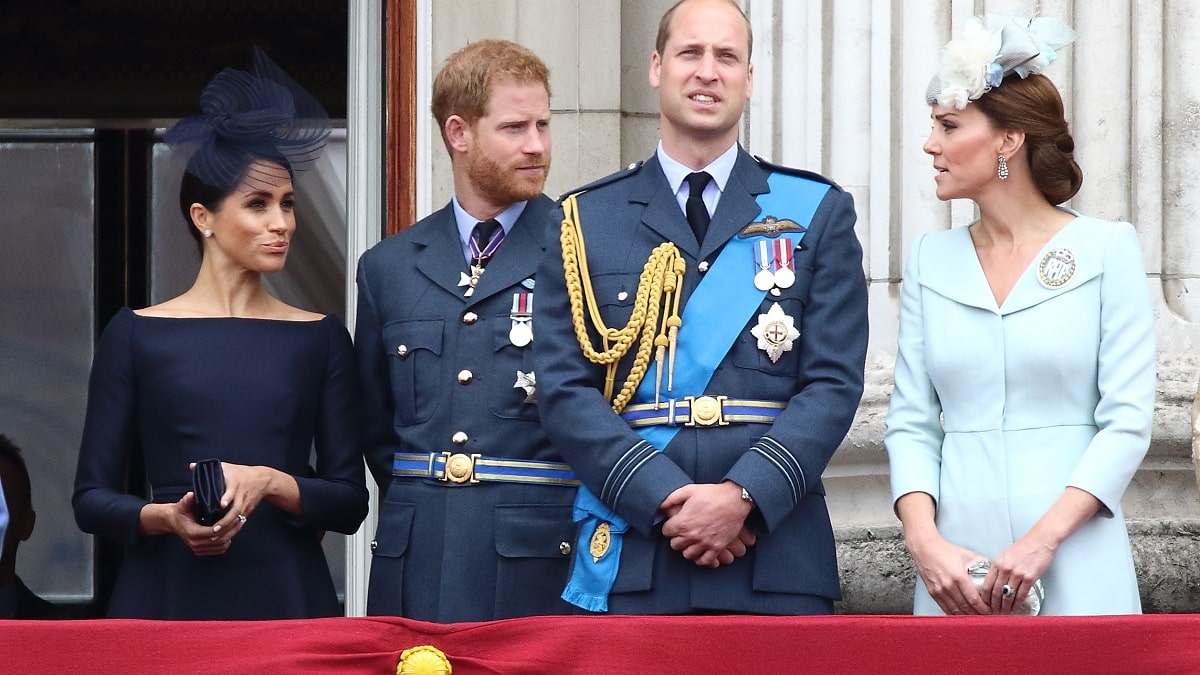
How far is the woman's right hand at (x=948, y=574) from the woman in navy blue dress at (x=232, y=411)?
1154 mm

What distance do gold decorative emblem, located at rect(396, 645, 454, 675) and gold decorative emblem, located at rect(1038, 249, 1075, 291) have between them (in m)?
1.31

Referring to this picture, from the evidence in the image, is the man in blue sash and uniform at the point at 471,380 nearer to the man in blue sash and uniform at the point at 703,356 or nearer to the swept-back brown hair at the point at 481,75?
the swept-back brown hair at the point at 481,75

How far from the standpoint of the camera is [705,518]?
3.23m

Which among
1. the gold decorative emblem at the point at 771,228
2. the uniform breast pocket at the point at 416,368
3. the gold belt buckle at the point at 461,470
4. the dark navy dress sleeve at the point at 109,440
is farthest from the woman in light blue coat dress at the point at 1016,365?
the dark navy dress sleeve at the point at 109,440

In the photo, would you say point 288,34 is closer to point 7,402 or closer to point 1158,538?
point 7,402

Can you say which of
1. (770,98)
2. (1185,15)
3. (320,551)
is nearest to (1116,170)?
(1185,15)

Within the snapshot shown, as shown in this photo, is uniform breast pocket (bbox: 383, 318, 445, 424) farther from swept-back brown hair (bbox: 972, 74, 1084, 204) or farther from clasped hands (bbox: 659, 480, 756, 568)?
swept-back brown hair (bbox: 972, 74, 1084, 204)

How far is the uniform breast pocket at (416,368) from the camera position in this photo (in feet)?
12.7

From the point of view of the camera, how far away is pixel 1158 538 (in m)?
4.38

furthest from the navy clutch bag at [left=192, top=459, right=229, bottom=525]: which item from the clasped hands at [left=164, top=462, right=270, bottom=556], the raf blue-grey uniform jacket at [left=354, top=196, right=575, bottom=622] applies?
the raf blue-grey uniform jacket at [left=354, top=196, right=575, bottom=622]

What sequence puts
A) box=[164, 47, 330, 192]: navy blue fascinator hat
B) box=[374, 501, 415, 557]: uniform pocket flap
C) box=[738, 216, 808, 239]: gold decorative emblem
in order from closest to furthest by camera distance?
box=[738, 216, 808, 239]: gold decorative emblem → box=[374, 501, 415, 557]: uniform pocket flap → box=[164, 47, 330, 192]: navy blue fascinator hat

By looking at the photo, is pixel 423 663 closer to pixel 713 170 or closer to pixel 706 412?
pixel 706 412

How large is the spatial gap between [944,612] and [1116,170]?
1.65 m

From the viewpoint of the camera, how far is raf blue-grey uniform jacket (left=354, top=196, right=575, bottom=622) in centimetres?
377
